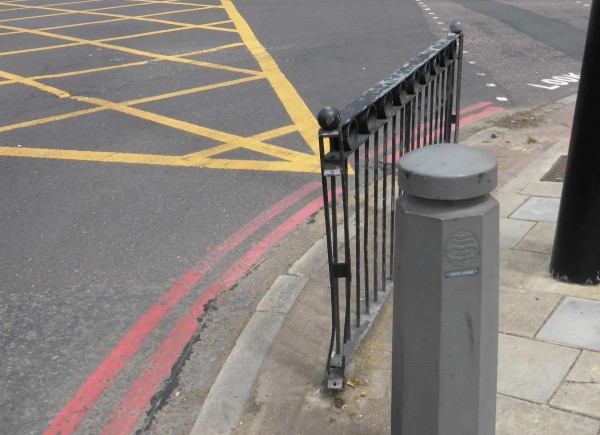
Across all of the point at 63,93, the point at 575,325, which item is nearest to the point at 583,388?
the point at 575,325

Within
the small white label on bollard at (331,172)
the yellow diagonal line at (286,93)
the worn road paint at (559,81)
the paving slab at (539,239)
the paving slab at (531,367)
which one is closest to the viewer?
the small white label on bollard at (331,172)

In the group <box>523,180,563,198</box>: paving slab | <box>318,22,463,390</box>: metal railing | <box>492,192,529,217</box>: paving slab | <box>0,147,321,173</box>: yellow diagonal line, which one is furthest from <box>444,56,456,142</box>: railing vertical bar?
<box>0,147,321,173</box>: yellow diagonal line

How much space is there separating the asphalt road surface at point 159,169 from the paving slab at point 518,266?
1.61m

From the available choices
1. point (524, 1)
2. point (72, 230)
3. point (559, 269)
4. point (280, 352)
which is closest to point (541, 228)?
point (559, 269)

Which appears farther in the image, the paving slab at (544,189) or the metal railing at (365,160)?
the paving slab at (544,189)

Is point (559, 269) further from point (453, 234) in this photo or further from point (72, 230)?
point (72, 230)

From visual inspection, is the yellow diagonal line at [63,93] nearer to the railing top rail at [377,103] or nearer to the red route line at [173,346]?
the red route line at [173,346]

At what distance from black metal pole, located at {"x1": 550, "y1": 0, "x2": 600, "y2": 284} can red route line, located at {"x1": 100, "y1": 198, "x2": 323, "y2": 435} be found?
207 cm

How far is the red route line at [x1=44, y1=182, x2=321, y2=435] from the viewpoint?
3834 millimetres

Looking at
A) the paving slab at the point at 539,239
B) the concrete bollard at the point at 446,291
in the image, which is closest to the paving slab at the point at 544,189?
the paving slab at the point at 539,239

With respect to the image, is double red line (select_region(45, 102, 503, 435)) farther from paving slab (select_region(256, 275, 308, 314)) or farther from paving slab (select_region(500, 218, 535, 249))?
paving slab (select_region(500, 218, 535, 249))

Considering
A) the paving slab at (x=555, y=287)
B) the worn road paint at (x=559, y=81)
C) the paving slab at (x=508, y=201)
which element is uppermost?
the paving slab at (x=555, y=287)

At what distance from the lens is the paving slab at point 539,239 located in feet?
16.4

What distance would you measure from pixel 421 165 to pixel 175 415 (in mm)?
2005
